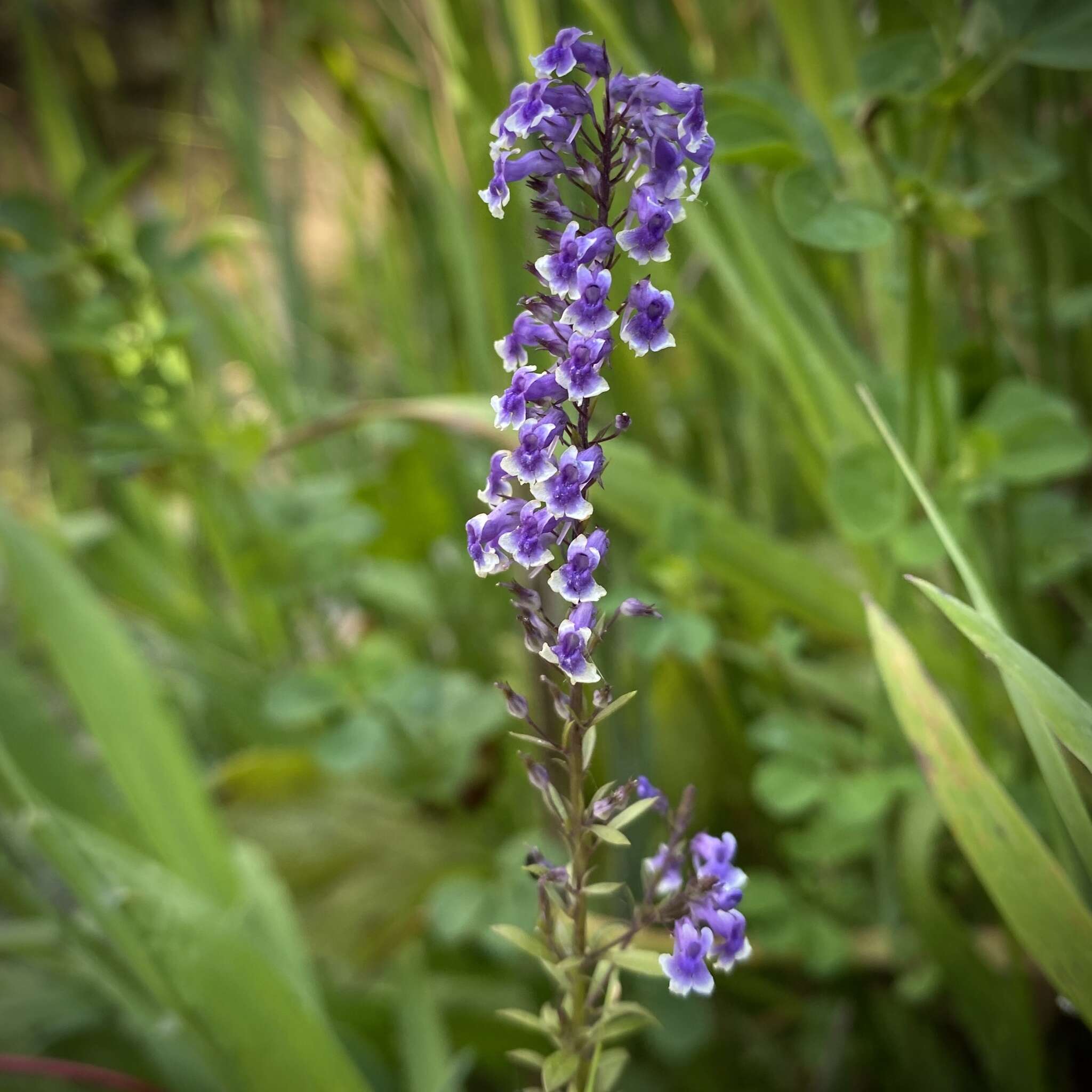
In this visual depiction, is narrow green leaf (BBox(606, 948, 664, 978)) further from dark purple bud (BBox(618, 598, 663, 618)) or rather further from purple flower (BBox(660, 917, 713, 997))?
dark purple bud (BBox(618, 598, 663, 618))

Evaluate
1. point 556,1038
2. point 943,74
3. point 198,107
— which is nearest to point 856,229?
point 943,74

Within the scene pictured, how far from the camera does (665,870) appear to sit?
49 centimetres

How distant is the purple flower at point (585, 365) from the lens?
389 mm

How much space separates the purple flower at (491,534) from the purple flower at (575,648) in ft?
0.13

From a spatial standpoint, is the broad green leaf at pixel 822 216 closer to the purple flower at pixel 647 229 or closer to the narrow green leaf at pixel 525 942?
the purple flower at pixel 647 229

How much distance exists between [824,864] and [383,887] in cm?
45

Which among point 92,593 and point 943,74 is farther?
point 92,593

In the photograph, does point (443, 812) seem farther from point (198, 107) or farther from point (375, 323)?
point (198, 107)

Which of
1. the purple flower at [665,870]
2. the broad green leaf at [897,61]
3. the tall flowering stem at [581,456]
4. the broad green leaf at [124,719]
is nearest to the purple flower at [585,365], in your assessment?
the tall flowering stem at [581,456]

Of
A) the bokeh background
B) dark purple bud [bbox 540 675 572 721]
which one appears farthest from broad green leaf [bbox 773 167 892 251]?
dark purple bud [bbox 540 675 572 721]

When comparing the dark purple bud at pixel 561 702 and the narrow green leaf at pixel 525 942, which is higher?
the dark purple bud at pixel 561 702

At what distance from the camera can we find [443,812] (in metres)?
1.16

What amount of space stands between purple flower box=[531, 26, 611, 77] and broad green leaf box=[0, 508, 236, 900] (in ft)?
2.39

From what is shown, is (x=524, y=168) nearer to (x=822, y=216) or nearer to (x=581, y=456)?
(x=581, y=456)
